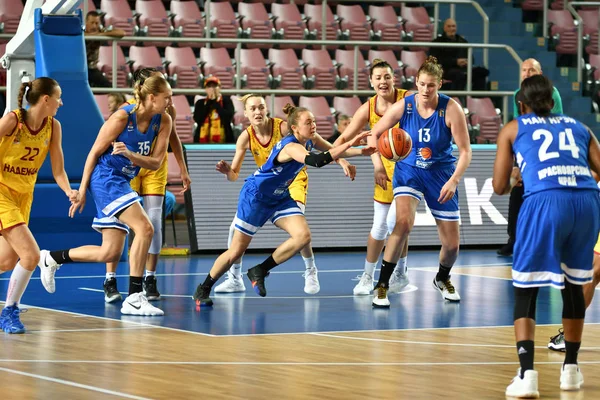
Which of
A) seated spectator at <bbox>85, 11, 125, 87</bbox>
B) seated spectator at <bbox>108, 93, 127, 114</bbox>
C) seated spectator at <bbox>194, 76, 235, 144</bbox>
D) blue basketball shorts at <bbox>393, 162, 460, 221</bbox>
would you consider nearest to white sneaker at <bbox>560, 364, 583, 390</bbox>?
blue basketball shorts at <bbox>393, 162, 460, 221</bbox>

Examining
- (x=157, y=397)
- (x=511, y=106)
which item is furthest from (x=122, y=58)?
(x=157, y=397)

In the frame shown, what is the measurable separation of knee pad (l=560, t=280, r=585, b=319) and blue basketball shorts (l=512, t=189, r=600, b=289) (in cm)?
17

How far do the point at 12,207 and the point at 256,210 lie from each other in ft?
7.51

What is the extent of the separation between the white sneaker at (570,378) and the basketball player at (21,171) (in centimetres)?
374

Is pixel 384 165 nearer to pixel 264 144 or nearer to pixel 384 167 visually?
pixel 384 167

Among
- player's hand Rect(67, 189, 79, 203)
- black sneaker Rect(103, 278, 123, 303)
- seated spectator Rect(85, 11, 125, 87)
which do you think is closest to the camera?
player's hand Rect(67, 189, 79, 203)

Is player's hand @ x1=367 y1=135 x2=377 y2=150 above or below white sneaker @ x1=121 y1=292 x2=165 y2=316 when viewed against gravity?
above

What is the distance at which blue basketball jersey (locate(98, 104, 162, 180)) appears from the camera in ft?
30.7

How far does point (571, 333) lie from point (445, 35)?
12.6 metres

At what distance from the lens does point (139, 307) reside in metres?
9.16

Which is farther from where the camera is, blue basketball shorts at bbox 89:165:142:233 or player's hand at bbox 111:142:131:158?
blue basketball shorts at bbox 89:165:142:233

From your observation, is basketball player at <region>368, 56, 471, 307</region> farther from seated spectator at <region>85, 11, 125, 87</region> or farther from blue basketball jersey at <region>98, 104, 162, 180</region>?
seated spectator at <region>85, 11, 125, 87</region>

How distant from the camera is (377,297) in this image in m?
9.78

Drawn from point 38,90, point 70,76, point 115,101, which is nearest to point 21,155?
point 38,90
